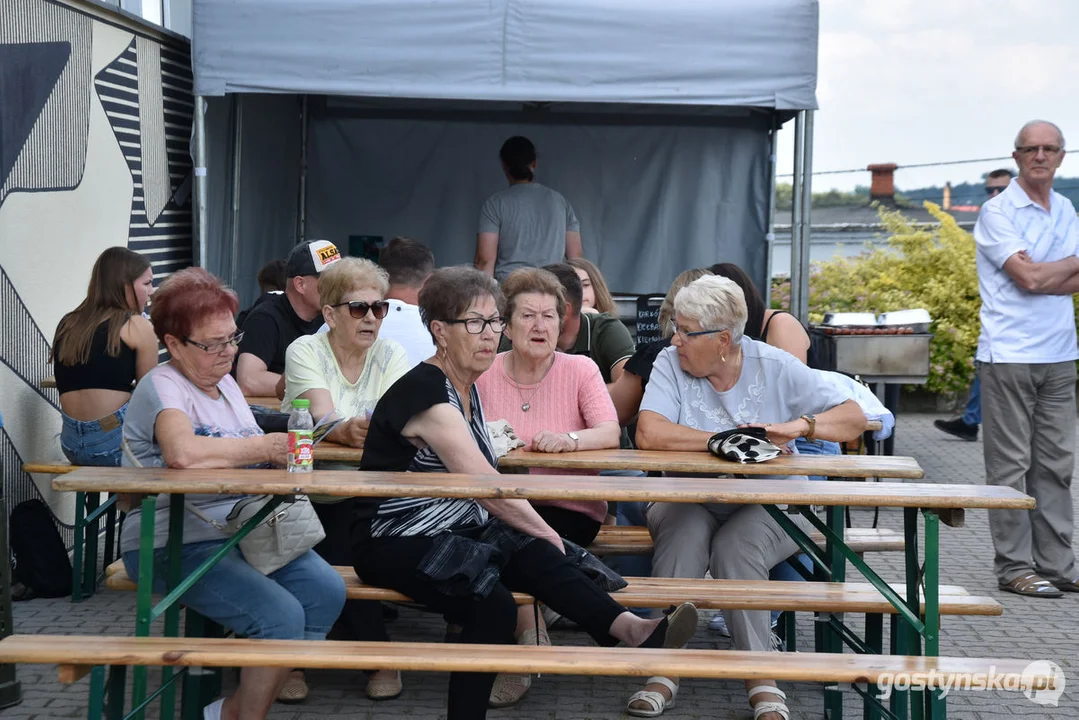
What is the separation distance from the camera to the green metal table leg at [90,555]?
5289 millimetres

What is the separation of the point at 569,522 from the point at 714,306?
0.88 m

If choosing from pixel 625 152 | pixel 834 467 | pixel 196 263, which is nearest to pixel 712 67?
pixel 625 152

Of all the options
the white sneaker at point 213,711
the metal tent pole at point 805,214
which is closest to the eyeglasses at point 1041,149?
the metal tent pole at point 805,214

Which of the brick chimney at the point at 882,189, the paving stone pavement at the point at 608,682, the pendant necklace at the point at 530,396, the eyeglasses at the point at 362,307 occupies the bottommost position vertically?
the paving stone pavement at the point at 608,682

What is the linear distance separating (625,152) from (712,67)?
237cm

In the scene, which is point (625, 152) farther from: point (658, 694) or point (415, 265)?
point (658, 694)

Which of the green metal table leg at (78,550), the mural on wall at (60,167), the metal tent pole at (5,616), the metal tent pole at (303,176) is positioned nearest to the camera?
the metal tent pole at (5,616)

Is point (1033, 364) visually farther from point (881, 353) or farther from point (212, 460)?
point (212, 460)

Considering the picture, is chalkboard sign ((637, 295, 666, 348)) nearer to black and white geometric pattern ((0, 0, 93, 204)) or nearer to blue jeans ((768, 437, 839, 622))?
blue jeans ((768, 437, 839, 622))

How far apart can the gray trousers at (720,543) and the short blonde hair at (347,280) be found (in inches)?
52.3

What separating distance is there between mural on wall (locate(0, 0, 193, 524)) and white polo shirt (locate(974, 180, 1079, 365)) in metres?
4.24

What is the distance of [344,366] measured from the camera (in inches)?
179

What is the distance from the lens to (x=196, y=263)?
7293 mm

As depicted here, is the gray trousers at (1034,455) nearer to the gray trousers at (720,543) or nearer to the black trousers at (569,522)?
the gray trousers at (720,543)
